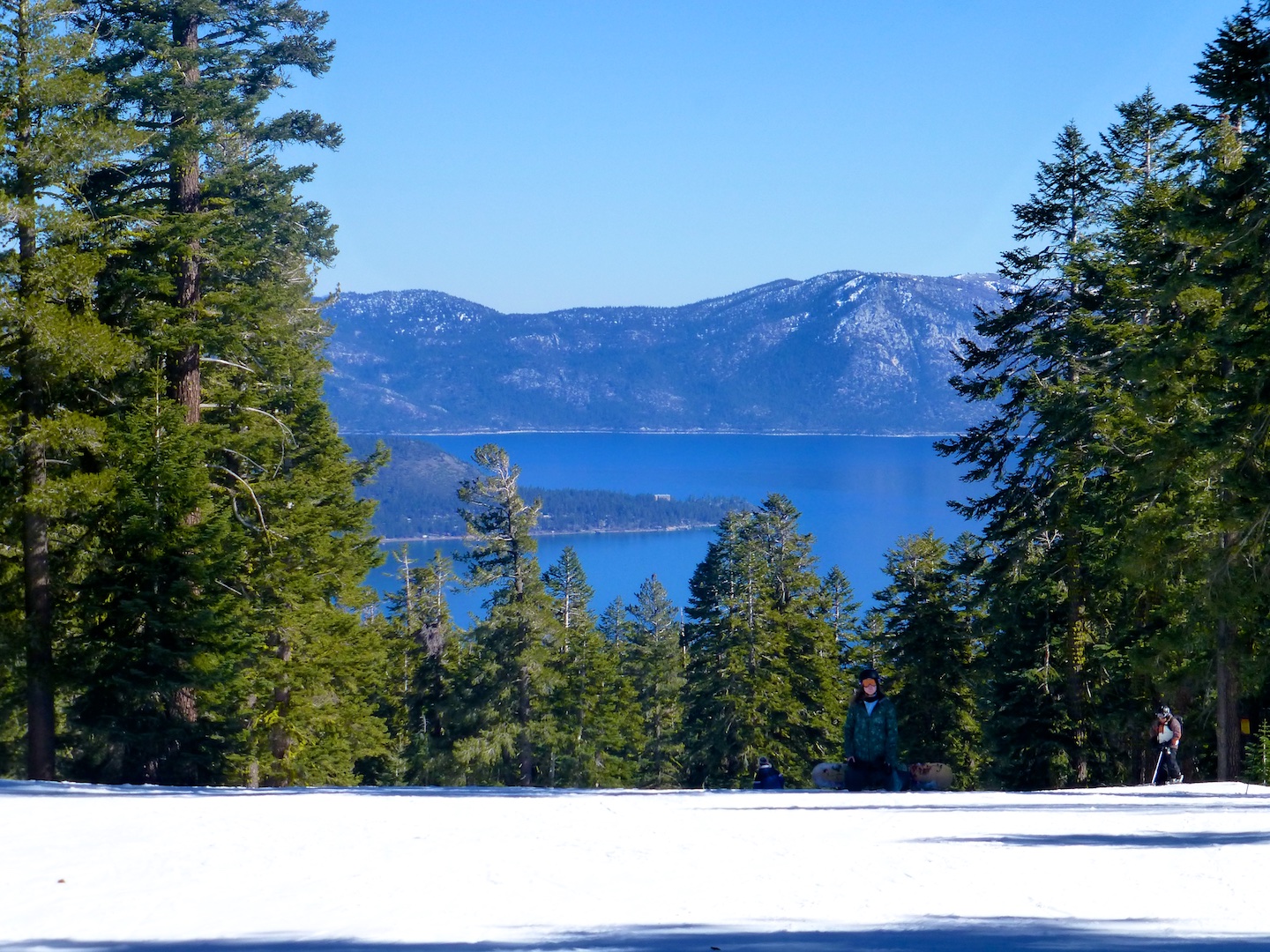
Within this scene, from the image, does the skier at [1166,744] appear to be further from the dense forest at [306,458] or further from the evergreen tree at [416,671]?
the evergreen tree at [416,671]

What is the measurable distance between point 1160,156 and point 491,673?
28.3 meters

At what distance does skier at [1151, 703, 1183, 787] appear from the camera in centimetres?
2091

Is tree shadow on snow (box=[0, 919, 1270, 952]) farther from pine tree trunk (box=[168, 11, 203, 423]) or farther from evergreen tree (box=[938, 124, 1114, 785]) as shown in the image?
evergreen tree (box=[938, 124, 1114, 785])

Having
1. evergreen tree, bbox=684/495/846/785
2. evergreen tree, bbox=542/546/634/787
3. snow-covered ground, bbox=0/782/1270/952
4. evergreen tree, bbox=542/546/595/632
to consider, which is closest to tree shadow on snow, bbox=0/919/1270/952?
snow-covered ground, bbox=0/782/1270/952

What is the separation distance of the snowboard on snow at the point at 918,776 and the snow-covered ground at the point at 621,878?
4438 mm

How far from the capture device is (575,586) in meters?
63.7

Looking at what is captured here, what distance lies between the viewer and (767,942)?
5797 mm

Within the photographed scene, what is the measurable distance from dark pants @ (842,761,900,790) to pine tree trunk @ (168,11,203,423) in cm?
1422

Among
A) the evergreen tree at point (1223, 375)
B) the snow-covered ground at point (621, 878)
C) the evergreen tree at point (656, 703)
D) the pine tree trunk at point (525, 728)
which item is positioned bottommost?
the evergreen tree at point (656, 703)

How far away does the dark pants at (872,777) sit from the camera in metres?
14.6

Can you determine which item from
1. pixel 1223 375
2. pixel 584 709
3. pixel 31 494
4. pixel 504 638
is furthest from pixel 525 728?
pixel 1223 375

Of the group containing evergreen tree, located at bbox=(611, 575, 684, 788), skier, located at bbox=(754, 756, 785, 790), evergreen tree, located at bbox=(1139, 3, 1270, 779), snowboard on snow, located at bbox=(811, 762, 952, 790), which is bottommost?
evergreen tree, located at bbox=(611, 575, 684, 788)

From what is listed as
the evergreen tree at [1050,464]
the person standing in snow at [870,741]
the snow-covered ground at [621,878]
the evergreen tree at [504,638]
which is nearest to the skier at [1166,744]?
the evergreen tree at [1050,464]

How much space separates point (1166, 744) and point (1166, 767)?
28.9 inches
